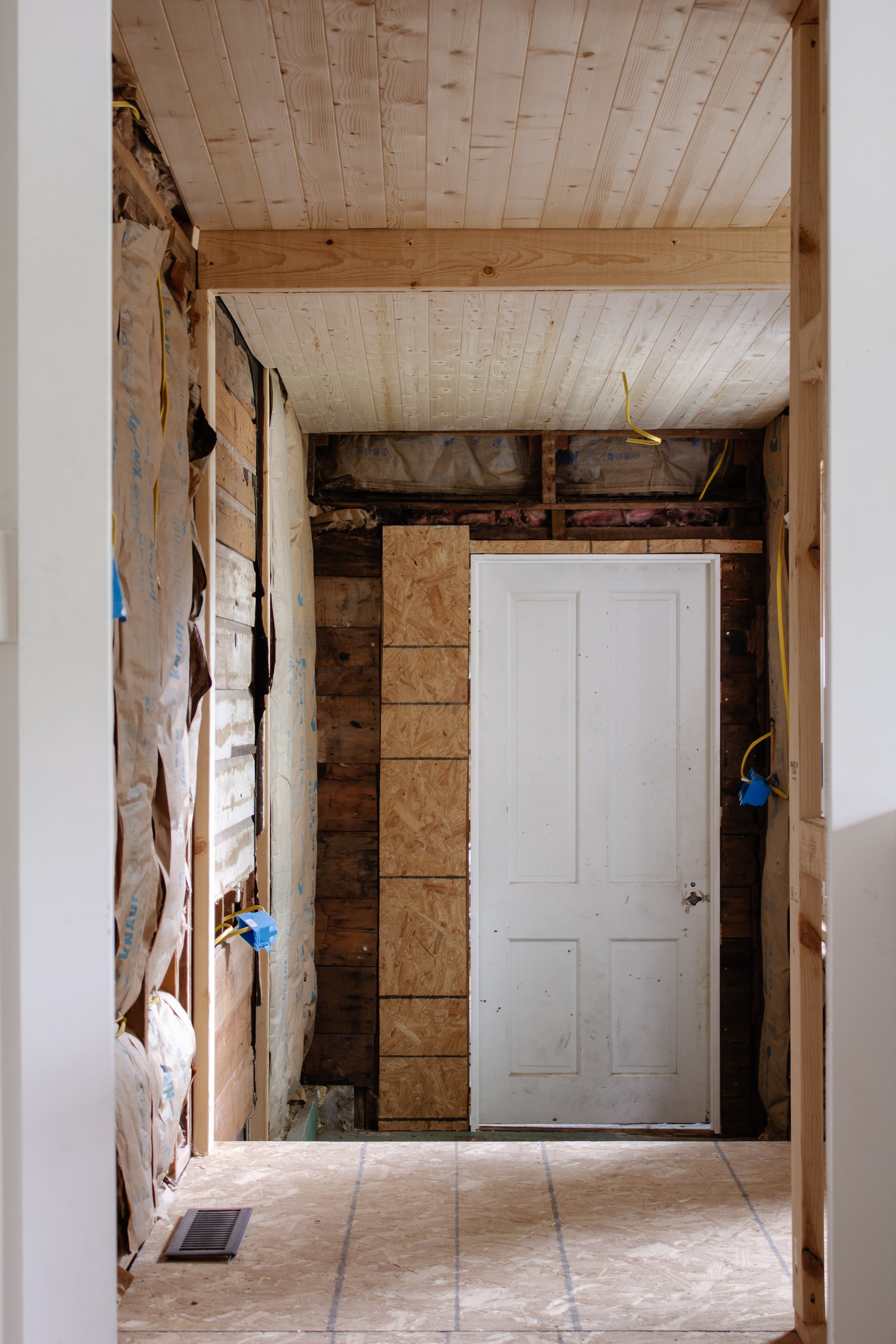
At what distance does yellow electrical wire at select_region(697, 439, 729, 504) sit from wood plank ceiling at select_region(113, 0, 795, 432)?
1.10 meters

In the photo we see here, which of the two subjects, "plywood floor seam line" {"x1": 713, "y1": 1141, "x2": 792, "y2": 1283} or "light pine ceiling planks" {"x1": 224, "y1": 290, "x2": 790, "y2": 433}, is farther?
"light pine ceiling planks" {"x1": 224, "y1": 290, "x2": 790, "y2": 433}

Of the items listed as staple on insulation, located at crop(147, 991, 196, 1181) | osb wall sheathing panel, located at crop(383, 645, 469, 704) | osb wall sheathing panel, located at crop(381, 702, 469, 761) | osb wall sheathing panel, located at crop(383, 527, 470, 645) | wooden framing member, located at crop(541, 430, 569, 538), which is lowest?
staple on insulation, located at crop(147, 991, 196, 1181)

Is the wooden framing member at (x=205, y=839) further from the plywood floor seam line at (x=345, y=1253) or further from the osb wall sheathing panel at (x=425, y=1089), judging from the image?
the osb wall sheathing panel at (x=425, y=1089)

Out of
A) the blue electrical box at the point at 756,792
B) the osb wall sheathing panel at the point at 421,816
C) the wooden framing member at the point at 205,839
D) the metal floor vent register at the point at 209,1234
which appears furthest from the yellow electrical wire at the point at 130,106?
the blue electrical box at the point at 756,792

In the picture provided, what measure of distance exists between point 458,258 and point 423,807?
7.29ft

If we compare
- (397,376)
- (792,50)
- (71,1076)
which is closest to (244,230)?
(397,376)

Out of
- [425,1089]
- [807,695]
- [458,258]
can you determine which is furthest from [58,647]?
[425,1089]

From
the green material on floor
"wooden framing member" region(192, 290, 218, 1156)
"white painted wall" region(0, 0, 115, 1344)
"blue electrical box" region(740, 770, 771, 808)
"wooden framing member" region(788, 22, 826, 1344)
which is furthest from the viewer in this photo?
"blue electrical box" region(740, 770, 771, 808)

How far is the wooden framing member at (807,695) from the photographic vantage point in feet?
4.81

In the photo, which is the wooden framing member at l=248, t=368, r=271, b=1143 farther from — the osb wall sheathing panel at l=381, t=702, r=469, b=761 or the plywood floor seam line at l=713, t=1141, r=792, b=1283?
the plywood floor seam line at l=713, t=1141, r=792, b=1283

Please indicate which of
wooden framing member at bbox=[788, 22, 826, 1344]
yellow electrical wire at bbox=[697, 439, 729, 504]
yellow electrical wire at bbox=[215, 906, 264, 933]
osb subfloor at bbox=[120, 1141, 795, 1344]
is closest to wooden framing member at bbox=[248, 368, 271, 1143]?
yellow electrical wire at bbox=[215, 906, 264, 933]

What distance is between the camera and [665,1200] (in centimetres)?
195

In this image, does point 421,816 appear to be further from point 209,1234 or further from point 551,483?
point 209,1234

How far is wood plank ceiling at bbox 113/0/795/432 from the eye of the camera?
1.60 m
